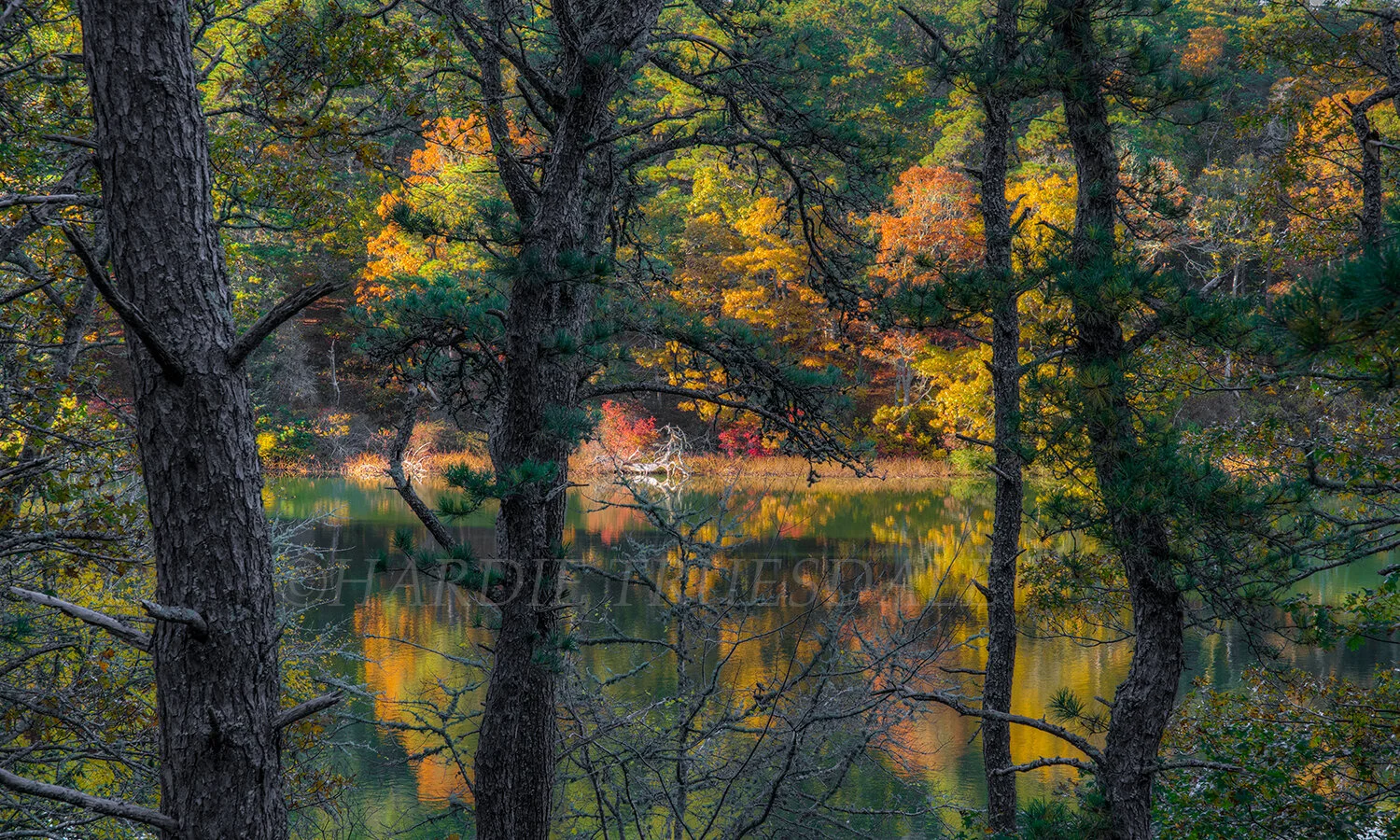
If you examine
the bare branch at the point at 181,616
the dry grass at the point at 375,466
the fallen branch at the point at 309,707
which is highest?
the bare branch at the point at 181,616

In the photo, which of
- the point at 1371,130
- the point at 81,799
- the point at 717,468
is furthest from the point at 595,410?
the point at 717,468

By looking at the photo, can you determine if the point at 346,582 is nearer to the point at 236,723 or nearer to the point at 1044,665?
the point at 1044,665

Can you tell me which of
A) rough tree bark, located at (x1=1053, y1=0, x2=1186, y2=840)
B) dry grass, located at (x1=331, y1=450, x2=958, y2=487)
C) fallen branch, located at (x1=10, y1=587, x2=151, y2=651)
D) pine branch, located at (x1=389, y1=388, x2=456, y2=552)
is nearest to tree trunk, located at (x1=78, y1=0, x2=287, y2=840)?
fallen branch, located at (x1=10, y1=587, x2=151, y2=651)

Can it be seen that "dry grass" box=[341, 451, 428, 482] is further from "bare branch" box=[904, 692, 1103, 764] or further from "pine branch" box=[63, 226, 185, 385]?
"pine branch" box=[63, 226, 185, 385]

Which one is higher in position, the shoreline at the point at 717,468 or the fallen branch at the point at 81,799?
the fallen branch at the point at 81,799

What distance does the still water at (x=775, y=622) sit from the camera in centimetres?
831

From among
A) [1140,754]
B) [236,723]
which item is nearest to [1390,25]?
[1140,754]

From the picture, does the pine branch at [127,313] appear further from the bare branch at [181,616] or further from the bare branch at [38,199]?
the bare branch at [181,616]

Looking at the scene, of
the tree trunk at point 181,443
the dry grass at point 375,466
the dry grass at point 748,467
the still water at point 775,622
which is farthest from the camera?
the dry grass at point 375,466

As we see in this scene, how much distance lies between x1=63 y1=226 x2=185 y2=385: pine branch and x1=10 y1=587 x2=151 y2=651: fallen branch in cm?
65

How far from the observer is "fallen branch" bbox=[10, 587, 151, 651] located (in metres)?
2.24

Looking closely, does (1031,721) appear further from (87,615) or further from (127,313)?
(127,313)

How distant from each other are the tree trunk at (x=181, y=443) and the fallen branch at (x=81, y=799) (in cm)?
18

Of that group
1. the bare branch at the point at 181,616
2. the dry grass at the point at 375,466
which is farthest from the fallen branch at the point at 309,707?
the dry grass at the point at 375,466
